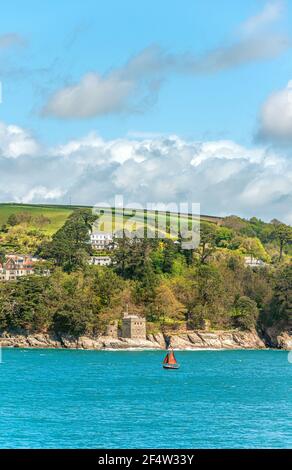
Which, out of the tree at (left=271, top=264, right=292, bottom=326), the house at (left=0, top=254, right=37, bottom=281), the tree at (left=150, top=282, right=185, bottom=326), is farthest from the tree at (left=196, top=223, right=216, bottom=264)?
the house at (left=0, top=254, right=37, bottom=281)

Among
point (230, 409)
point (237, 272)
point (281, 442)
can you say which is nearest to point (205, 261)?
point (237, 272)

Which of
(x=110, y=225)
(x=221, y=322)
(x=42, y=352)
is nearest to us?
(x=42, y=352)

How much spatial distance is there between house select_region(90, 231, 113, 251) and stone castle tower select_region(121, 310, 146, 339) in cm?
4400

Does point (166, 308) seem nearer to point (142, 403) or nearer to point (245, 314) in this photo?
point (245, 314)

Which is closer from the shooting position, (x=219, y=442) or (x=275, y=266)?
(x=219, y=442)

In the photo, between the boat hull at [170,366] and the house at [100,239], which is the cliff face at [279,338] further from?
the house at [100,239]

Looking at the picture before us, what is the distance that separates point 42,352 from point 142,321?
14.4m

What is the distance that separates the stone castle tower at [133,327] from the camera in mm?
113000

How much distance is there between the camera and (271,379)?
78688 millimetres

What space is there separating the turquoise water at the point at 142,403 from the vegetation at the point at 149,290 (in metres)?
16.3

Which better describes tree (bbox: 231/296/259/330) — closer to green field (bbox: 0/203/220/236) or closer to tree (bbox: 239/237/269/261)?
green field (bbox: 0/203/220/236)

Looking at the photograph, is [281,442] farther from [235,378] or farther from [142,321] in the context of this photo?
[142,321]

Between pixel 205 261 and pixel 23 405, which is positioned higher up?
pixel 205 261

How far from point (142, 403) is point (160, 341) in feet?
177
